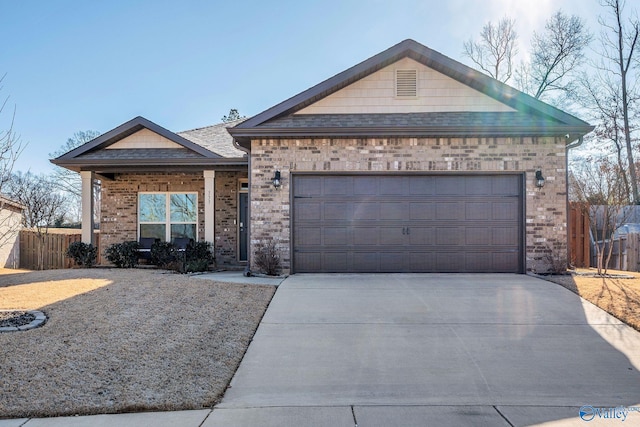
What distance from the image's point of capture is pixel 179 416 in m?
3.91

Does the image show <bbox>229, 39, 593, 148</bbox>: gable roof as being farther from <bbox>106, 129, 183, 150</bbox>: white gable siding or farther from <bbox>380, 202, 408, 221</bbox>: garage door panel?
<bbox>106, 129, 183, 150</bbox>: white gable siding

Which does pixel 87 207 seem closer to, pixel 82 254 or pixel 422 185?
pixel 82 254

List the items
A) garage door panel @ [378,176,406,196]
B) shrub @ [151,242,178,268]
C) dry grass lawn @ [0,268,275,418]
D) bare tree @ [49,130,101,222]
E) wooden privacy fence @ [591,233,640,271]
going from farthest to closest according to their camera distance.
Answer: bare tree @ [49,130,101,222], wooden privacy fence @ [591,233,640,271], shrub @ [151,242,178,268], garage door panel @ [378,176,406,196], dry grass lawn @ [0,268,275,418]

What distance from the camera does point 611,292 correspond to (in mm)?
8070

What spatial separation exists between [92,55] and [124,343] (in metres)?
11.6

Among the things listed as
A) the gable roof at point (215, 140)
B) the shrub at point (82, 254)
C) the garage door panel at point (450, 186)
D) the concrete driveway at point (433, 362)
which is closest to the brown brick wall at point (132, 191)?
the gable roof at point (215, 140)

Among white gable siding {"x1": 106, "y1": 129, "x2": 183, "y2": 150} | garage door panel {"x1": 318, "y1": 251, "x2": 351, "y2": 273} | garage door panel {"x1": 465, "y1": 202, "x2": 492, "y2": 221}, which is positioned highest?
white gable siding {"x1": 106, "y1": 129, "x2": 183, "y2": 150}

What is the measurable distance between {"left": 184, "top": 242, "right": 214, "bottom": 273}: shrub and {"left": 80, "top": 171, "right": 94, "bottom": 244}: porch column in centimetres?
297

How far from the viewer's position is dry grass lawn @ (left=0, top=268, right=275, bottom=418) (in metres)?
4.16

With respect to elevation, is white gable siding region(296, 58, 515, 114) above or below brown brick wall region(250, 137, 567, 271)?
above

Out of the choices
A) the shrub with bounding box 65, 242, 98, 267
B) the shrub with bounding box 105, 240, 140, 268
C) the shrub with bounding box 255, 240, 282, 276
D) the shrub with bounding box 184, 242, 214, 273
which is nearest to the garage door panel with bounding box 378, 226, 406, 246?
the shrub with bounding box 255, 240, 282, 276

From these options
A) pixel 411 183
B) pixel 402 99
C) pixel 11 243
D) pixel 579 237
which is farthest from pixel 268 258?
pixel 11 243

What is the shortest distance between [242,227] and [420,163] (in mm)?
5828

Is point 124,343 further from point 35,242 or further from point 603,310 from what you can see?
point 35,242
